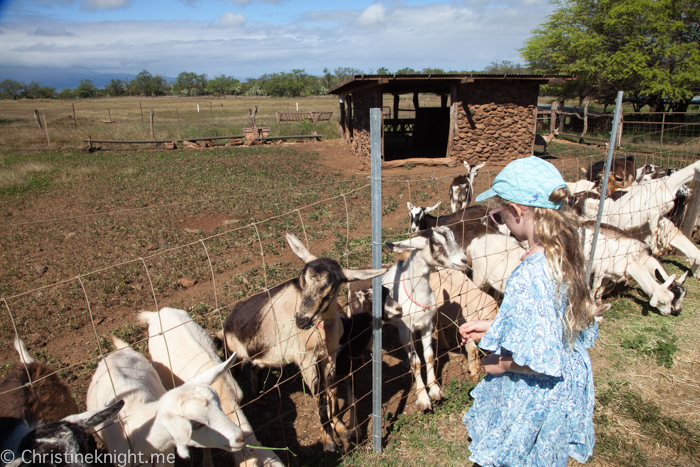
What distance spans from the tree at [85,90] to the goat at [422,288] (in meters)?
80.5

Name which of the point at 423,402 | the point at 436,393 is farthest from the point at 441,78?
the point at 423,402

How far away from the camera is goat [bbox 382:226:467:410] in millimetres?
4059

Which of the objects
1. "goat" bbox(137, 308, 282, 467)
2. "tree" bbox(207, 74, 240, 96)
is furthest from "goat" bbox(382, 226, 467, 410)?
"tree" bbox(207, 74, 240, 96)

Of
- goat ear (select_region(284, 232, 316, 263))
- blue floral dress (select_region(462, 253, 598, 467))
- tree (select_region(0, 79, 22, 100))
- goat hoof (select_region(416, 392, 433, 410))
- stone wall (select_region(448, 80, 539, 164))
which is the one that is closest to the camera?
blue floral dress (select_region(462, 253, 598, 467))

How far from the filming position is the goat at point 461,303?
4500 mm

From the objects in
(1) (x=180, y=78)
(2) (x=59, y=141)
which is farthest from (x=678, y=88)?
(1) (x=180, y=78)

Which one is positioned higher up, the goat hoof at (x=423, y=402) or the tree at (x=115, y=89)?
the tree at (x=115, y=89)

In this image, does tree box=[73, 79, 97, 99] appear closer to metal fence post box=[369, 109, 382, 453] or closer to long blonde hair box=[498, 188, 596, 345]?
metal fence post box=[369, 109, 382, 453]

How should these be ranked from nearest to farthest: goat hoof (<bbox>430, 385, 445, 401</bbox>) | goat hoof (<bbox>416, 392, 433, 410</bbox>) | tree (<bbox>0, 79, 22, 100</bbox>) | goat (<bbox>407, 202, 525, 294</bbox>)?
goat hoof (<bbox>416, 392, 433, 410</bbox>)
goat hoof (<bbox>430, 385, 445, 401</bbox>)
goat (<bbox>407, 202, 525, 294</bbox>)
tree (<bbox>0, 79, 22, 100</bbox>)

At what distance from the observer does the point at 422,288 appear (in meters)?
4.15

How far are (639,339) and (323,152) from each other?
16.4m

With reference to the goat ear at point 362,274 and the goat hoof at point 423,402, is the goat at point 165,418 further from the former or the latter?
the goat hoof at point 423,402

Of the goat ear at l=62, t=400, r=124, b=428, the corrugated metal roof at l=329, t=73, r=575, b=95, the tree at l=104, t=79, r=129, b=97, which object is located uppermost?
the tree at l=104, t=79, r=129, b=97

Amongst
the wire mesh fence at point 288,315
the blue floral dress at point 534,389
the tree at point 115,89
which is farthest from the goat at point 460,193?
the tree at point 115,89
